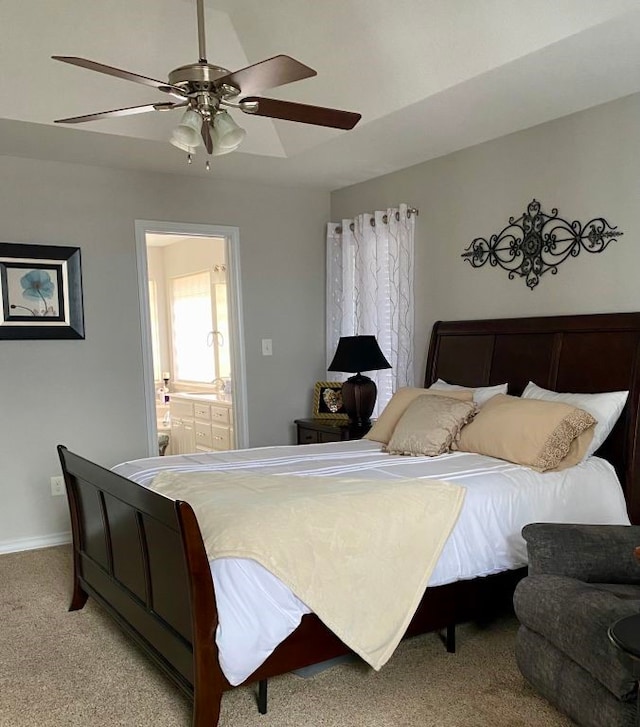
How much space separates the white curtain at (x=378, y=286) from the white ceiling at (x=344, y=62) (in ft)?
2.31

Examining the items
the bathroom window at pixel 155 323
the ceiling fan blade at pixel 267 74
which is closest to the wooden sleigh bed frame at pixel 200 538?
the ceiling fan blade at pixel 267 74

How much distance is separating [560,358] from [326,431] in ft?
5.48

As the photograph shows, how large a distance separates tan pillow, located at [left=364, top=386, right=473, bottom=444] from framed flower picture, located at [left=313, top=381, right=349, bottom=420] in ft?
3.37

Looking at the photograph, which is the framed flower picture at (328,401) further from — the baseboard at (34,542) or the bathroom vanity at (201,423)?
the baseboard at (34,542)

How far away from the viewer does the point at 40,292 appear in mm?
4141

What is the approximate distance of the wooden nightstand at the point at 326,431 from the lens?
4332 mm

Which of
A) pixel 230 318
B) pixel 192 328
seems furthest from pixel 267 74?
pixel 192 328

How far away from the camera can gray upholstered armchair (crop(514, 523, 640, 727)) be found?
190cm

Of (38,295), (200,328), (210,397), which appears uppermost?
(38,295)

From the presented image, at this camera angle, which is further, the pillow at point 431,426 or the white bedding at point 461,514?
the pillow at point 431,426

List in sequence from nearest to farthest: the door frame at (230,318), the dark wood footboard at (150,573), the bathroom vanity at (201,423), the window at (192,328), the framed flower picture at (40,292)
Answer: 1. the dark wood footboard at (150,573)
2. the framed flower picture at (40,292)
3. the door frame at (230,318)
4. the bathroom vanity at (201,423)
5. the window at (192,328)

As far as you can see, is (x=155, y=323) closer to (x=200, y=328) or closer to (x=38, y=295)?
(x=200, y=328)

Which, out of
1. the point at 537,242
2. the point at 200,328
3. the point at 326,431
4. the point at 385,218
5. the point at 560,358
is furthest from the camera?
the point at 200,328

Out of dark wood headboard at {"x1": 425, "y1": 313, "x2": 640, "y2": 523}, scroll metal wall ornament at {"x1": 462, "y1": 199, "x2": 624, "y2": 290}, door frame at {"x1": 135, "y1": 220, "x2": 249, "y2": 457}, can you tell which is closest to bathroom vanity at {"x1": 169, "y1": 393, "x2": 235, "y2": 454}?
door frame at {"x1": 135, "y1": 220, "x2": 249, "y2": 457}
